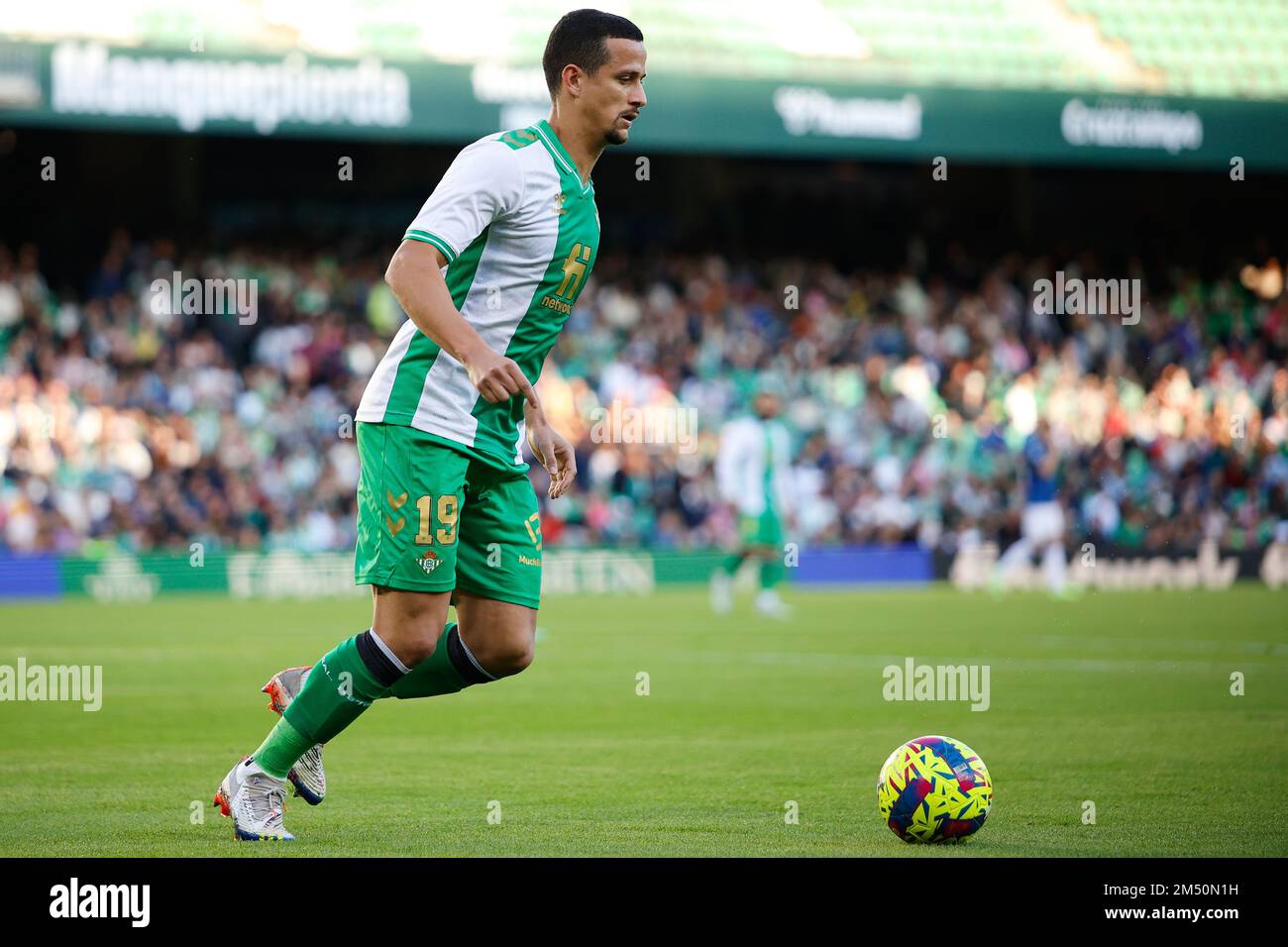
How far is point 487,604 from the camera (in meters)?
5.97

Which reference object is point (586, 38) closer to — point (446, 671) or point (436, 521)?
point (436, 521)

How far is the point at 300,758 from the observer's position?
5.98 meters

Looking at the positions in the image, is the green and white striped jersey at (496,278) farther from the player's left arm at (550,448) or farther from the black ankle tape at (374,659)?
the black ankle tape at (374,659)

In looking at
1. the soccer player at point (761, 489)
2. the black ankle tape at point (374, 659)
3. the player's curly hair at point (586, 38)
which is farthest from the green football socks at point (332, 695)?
the soccer player at point (761, 489)

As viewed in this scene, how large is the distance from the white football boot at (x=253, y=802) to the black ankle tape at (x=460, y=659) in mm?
676

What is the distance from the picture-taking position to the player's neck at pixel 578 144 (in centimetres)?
603

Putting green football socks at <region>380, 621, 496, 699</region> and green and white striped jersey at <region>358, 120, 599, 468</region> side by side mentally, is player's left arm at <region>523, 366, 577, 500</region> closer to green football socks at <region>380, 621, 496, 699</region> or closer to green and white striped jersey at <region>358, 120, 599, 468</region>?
green and white striped jersey at <region>358, 120, 599, 468</region>

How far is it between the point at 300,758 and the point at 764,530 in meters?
13.5

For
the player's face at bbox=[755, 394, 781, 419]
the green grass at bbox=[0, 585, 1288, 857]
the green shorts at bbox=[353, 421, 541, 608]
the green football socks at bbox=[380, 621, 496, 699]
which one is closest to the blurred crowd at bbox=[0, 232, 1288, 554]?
the player's face at bbox=[755, 394, 781, 419]

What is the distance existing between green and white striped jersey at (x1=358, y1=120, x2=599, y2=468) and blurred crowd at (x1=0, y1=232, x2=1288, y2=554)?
53.3 feet

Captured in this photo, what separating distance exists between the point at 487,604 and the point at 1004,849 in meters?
1.85

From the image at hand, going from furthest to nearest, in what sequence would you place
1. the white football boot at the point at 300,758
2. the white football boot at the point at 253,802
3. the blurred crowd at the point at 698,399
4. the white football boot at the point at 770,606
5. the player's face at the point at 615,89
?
the blurred crowd at the point at 698,399 < the white football boot at the point at 770,606 < the white football boot at the point at 300,758 < the player's face at the point at 615,89 < the white football boot at the point at 253,802
